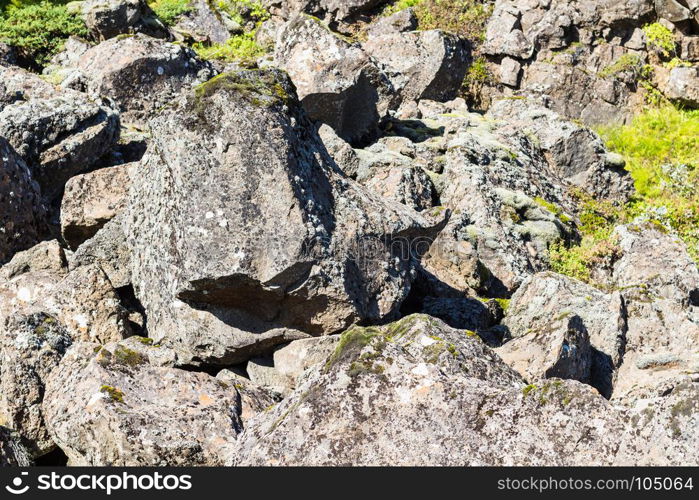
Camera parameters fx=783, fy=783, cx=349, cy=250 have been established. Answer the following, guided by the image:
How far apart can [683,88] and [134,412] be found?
23.1 meters

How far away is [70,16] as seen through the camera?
25.0 m

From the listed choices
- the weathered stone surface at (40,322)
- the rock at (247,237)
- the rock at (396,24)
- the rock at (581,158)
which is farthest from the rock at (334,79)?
the rock at (396,24)

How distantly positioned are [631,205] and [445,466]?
1528 cm

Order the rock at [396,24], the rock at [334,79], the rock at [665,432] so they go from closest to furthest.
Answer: the rock at [665,432], the rock at [334,79], the rock at [396,24]

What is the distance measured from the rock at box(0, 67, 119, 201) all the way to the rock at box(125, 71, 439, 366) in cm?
371

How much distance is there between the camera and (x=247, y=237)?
9422 millimetres

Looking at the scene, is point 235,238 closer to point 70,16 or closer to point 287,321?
point 287,321

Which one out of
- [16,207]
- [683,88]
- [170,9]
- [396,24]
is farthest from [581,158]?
[170,9]

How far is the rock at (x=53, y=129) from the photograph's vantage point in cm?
1324

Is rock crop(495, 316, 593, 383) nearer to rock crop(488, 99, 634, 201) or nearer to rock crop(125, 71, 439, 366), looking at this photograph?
rock crop(125, 71, 439, 366)


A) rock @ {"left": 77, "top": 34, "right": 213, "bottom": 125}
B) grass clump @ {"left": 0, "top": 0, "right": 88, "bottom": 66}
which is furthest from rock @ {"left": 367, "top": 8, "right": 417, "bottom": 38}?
rock @ {"left": 77, "top": 34, "right": 213, "bottom": 125}

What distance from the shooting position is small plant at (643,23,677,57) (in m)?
26.7

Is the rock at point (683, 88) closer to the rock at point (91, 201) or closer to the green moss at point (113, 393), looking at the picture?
the rock at point (91, 201)

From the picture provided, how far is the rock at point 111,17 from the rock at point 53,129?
1035cm
